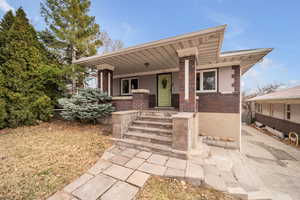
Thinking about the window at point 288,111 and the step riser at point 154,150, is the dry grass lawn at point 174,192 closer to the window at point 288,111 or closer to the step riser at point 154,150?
the step riser at point 154,150

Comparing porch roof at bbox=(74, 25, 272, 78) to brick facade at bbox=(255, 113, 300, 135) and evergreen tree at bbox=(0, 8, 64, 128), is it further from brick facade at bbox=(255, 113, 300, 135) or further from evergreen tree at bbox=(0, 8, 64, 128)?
brick facade at bbox=(255, 113, 300, 135)

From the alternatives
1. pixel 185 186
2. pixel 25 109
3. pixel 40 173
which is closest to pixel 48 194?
pixel 40 173

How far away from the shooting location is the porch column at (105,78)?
6.11m

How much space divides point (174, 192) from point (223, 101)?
4.91 m

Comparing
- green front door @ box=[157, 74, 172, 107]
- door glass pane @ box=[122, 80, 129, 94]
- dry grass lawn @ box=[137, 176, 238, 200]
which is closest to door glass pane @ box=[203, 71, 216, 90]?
green front door @ box=[157, 74, 172, 107]

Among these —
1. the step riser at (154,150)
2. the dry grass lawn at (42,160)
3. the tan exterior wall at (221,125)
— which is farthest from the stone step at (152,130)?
the tan exterior wall at (221,125)

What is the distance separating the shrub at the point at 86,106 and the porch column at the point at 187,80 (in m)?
3.39

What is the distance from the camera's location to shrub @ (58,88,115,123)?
5.02 m

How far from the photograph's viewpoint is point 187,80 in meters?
4.00

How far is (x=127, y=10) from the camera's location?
30.1 ft

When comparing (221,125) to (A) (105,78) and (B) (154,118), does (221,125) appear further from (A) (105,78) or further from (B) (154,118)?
(A) (105,78)

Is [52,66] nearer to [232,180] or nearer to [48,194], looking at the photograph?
[48,194]

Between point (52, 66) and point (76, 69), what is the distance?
112cm

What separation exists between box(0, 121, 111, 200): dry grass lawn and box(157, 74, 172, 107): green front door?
387 cm
